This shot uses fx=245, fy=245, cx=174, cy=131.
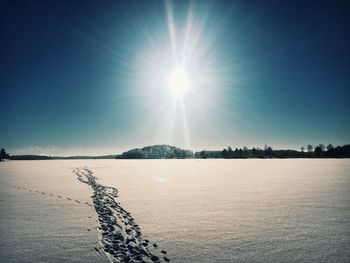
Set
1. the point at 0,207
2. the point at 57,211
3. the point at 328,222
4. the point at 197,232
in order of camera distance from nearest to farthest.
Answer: the point at 197,232
the point at 328,222
the point at 57,211
the point at 0,207

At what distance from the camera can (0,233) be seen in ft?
27.1

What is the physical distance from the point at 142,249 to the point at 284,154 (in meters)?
164

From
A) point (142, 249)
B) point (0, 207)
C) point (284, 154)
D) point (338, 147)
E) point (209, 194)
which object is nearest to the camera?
point (142, 249)

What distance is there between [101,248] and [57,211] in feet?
17.3

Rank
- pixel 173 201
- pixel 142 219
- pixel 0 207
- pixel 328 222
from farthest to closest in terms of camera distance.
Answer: pixel 173 201, pixel 0 207, pixel 142 219, pixel 328 222

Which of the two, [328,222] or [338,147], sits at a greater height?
[338,147]

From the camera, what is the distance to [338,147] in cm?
12838

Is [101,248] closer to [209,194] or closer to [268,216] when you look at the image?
[268,216]

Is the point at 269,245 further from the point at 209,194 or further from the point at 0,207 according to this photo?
the point at 0,207

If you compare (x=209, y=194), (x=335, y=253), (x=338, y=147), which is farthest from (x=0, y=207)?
(x=338, y=147)

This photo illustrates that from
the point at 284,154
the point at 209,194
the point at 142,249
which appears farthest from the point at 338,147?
the point at 142,249

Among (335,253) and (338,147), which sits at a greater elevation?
(338,147)

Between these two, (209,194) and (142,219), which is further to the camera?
(209,194)

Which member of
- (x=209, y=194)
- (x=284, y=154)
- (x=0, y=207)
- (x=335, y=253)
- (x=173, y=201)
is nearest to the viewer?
(x=335, y=253)
